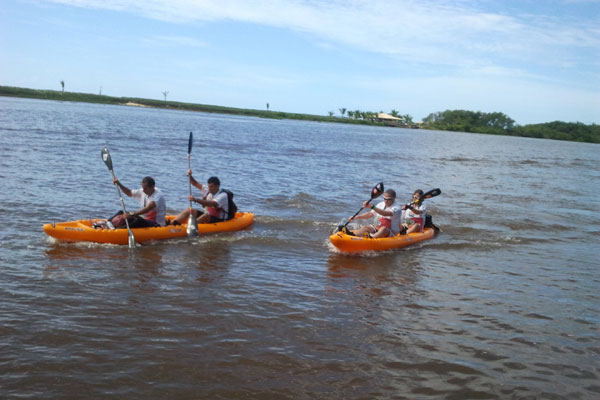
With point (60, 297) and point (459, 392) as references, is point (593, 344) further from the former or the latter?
point (60, 297)

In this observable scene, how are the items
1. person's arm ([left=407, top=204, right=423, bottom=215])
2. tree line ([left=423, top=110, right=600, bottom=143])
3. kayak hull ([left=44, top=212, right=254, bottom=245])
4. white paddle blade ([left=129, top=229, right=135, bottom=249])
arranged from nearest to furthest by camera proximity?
1. kayak hull ([left=44, top=212, right=254, bottom=245])
2. white paddle blade ([left=129, top=229, right=135, bottom=249])
3. person's arm ([left=407, top=204, right=423, bottom=215])
4. tree line ([left=423, top=110, right=600, bottom=143])

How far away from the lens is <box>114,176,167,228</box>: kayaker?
1006 centimetres

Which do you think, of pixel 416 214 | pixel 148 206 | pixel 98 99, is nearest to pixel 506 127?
pixel 98 99

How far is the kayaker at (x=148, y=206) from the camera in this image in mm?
10062

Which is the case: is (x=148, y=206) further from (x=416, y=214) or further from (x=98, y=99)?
(x=98, y=99)

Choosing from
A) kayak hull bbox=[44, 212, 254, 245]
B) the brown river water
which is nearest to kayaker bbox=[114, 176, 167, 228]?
kayak hull bbox=[44, 212, 254, 245]

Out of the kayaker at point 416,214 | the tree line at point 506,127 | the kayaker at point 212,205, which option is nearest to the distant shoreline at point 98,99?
Result: the tree line at point 506,127

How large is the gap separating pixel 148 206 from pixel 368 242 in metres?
4.52

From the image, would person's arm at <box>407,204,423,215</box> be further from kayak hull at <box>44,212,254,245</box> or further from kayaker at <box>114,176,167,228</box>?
kayaker at <box>114,176,167,228</box>

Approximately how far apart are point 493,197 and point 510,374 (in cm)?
1561

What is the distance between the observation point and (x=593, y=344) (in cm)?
645

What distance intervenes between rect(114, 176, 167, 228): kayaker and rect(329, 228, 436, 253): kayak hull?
11.7ft

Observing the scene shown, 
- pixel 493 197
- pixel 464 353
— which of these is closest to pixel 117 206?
pixel 464 353

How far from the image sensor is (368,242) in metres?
10.4
